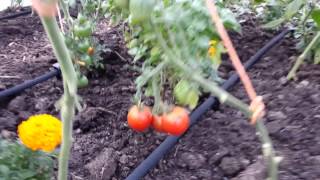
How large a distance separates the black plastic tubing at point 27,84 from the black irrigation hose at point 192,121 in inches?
32.3

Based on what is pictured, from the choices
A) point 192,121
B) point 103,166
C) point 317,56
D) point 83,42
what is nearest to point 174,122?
point 103,166

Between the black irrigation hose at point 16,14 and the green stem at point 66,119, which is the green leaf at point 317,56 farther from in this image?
the black irrigation hose at point 16,14

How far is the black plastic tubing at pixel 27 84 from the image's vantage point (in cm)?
215

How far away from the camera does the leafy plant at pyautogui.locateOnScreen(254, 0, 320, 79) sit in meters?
2.13

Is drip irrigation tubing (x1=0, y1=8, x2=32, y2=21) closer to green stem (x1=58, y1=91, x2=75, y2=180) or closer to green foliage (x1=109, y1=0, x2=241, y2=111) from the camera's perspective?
green foliage (x1=109, y1=0, x2=241, y2=111)

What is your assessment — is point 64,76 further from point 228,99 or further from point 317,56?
point 317,56

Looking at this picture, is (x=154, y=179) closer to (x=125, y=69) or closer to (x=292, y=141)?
(x=292, y=141)

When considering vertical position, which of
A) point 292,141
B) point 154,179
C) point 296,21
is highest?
point 296,21

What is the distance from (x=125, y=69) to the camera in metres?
2.48

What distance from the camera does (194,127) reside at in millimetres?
1808

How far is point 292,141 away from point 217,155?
244 millimetres

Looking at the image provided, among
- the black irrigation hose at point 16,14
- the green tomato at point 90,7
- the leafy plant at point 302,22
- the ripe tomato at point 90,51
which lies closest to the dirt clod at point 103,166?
the ripe tomato at point 90,51

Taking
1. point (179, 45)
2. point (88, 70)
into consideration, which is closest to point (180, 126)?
point (179, 45)

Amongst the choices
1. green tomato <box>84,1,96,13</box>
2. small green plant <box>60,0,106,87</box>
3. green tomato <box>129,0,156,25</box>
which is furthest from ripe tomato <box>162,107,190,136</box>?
green tomato <box>84,1,96,13</box>
